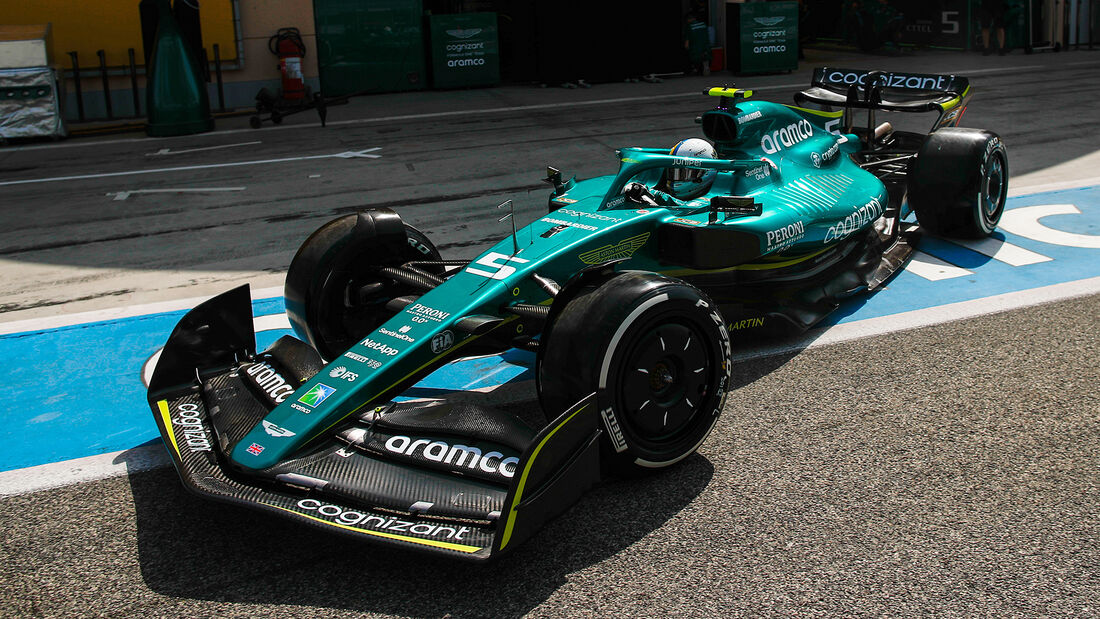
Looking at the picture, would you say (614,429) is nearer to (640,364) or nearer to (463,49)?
(640,364)

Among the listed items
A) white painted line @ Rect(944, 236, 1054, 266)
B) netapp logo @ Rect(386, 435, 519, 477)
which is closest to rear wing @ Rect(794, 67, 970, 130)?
white painted line @ Rect(944, 236, 1054, 266)

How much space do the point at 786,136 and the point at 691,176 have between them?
29.7 inches

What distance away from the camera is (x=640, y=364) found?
156 inches

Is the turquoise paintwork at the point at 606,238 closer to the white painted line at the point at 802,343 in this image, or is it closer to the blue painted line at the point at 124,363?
the white painted line at the point at 802,343

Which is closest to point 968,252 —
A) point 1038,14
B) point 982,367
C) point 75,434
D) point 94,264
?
point 982,367

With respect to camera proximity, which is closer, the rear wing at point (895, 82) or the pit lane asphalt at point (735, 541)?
the pit lane asphalt at point (735, 541)

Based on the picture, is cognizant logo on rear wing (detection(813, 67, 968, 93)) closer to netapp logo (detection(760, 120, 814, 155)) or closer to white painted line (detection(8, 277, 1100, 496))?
netapp logo (detection(760, 120, 814, 155))

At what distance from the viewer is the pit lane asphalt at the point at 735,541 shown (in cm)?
Answer: 331

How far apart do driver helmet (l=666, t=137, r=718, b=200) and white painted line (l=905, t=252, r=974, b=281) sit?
6.08 ft

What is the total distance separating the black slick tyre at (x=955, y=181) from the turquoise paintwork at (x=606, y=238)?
25.4 inches

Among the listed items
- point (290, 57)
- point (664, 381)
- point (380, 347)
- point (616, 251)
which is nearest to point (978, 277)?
point (616, 251)

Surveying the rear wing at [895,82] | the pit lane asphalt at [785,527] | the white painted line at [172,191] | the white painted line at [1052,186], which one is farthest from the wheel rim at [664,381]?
the white painted line at [172,191]

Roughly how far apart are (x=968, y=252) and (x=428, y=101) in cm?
1182

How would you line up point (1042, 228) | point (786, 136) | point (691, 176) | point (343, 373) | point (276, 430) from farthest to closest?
point (1042, 228) < point (786, 136) < point (691, 176) < point (343, 373) < point (276, 430)
